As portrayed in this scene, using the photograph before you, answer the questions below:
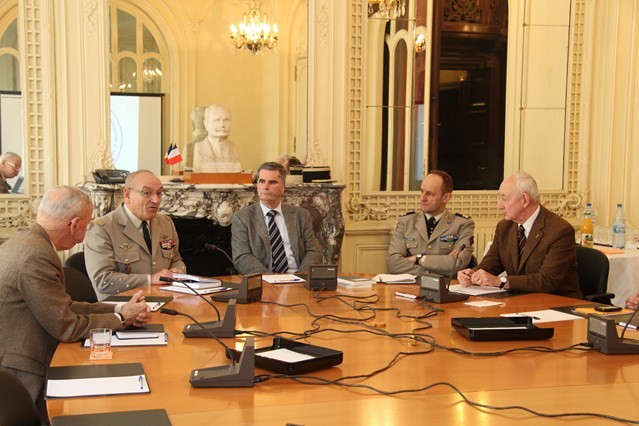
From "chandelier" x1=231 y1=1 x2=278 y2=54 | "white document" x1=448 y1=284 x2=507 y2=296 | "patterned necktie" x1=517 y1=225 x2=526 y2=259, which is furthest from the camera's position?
"chandelier" x1=231 y1=1 x2=278 y2=54

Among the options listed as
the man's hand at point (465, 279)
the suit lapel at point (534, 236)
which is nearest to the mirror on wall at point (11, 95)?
the man's hand at point (465, 279)

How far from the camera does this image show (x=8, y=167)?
5.89m

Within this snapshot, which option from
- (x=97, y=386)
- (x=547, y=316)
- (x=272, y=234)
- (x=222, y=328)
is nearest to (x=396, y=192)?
(x=272, y=234)

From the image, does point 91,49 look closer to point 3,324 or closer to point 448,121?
point 448,121

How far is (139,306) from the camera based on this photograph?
2.96 metres

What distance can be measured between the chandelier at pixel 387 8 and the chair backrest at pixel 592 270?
287 cm

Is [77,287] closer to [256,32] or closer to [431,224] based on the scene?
[431,224]

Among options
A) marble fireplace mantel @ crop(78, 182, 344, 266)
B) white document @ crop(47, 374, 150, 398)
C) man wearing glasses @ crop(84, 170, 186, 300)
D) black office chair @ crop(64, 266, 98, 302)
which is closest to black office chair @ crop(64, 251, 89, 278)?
man wearing glasses @ crop(84, 170, 186, 300)

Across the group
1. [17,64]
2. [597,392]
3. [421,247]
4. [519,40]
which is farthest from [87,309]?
[519,40]

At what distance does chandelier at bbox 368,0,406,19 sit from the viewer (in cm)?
662

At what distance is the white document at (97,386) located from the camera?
85.0 inches

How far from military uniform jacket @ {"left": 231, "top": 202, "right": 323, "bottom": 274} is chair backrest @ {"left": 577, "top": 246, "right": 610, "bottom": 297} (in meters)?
1.62

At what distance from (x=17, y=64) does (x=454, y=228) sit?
3.54 meters

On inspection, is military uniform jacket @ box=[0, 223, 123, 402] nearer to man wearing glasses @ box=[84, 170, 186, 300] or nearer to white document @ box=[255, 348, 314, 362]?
white document @ box=[255, 348, 314, 362]
